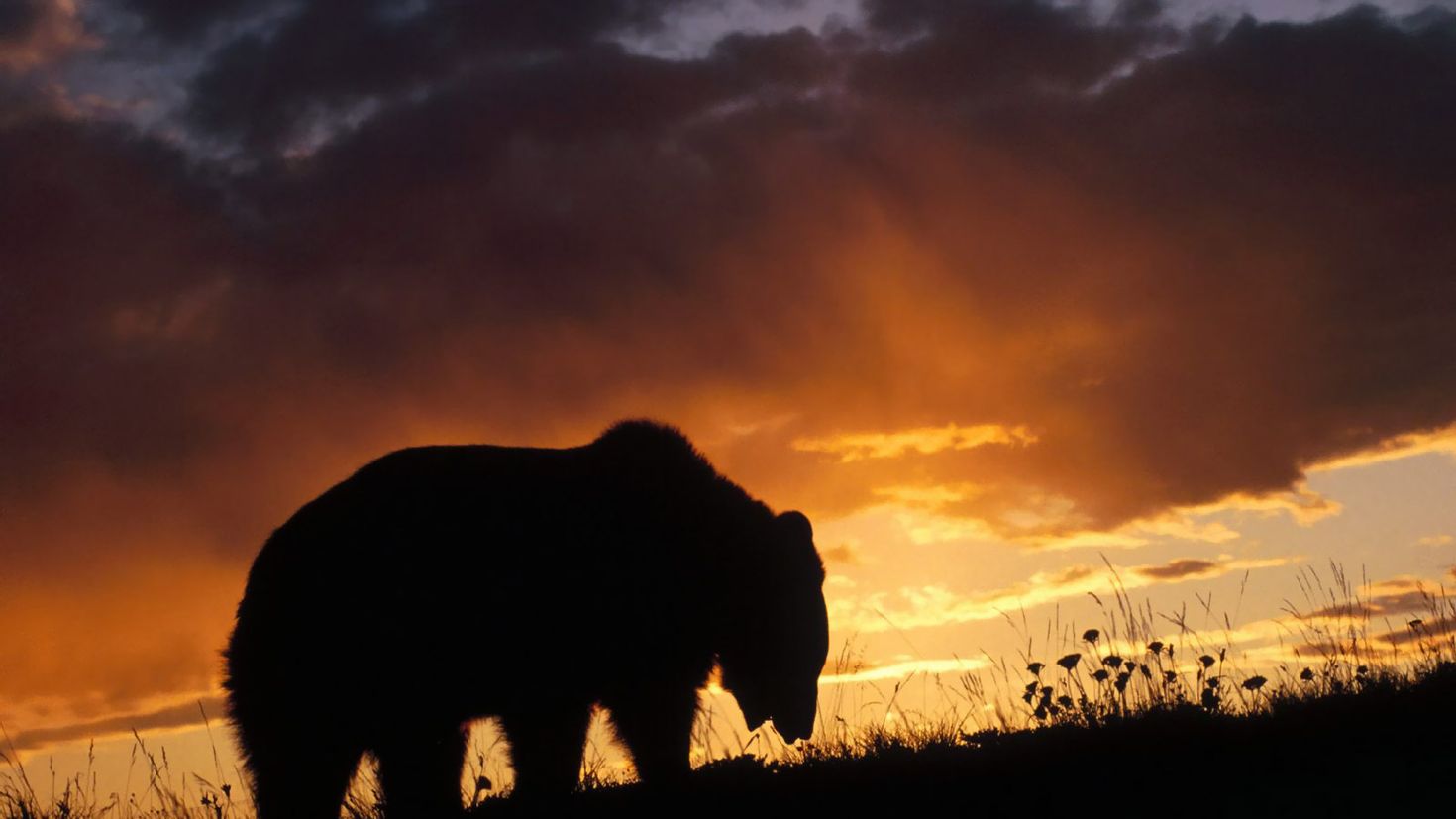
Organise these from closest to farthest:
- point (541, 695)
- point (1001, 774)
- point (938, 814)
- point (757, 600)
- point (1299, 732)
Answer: point (938, 814) → point (1001, 774) → point (1299, 732) → point (541, 695) → point (757, 600)

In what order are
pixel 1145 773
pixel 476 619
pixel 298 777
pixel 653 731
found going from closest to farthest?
1. pixel 1145 773
2. pixel 298 777
3. pixel 476 619
4. pixel 653 731

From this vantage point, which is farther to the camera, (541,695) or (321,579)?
(541,695)

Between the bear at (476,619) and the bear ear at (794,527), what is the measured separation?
332 mm

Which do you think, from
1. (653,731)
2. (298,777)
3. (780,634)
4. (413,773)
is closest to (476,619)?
(413,773)

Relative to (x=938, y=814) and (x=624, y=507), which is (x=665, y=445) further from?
(x=938, y=814)

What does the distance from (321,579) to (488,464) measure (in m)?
1.36

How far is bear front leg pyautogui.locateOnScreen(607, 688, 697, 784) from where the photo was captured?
909 centimetres

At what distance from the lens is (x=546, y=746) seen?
370 inches

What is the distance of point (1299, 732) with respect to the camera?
810cm

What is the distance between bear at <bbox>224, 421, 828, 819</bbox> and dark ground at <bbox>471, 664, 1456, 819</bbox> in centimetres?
81

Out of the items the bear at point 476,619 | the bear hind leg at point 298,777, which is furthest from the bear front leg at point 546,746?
the bear hind leg at point 298,777

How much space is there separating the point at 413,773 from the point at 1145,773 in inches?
178

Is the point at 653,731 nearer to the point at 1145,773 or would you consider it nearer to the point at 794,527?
the point at 794,527

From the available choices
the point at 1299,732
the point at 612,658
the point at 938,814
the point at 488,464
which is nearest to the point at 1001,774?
the point at 938,814
